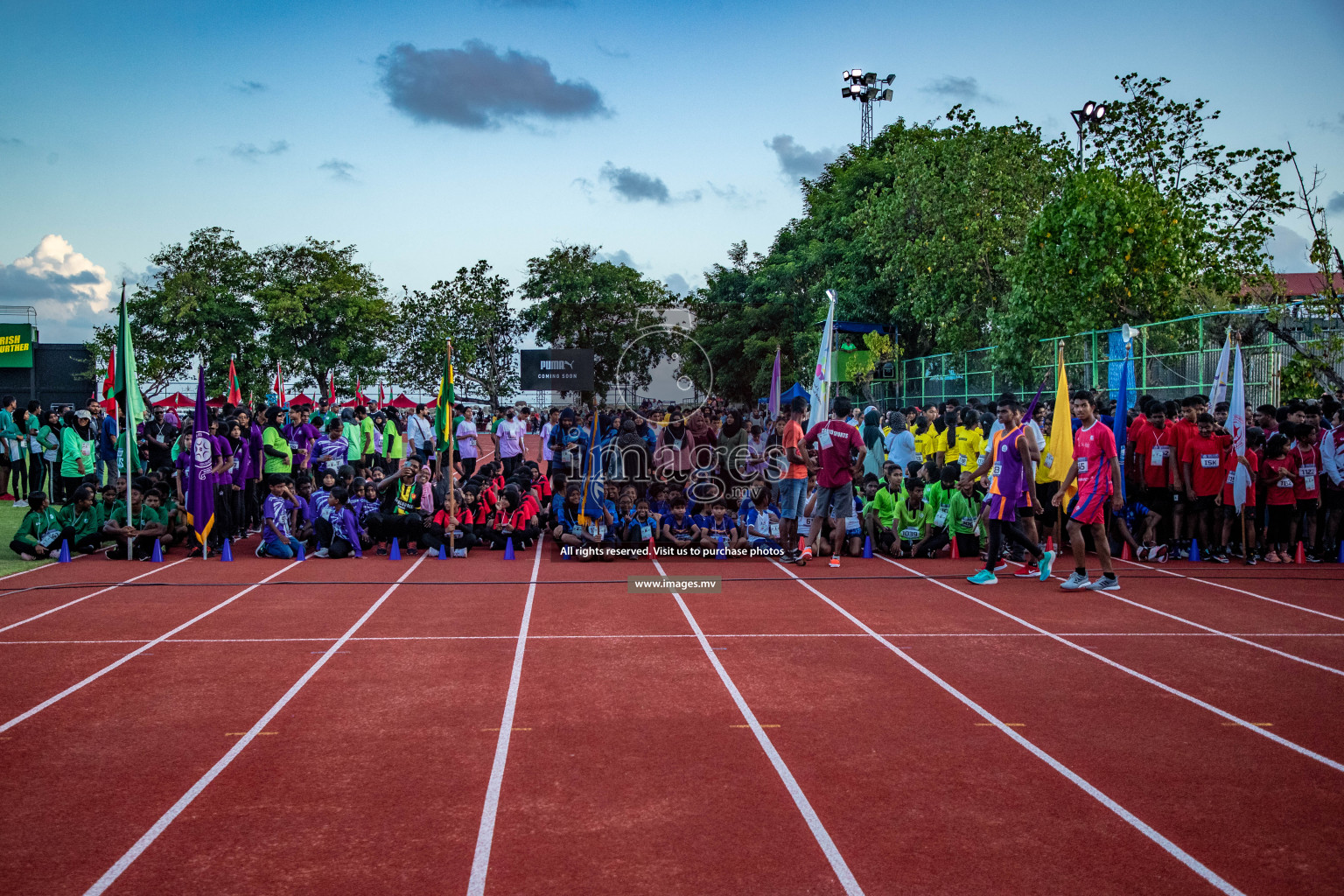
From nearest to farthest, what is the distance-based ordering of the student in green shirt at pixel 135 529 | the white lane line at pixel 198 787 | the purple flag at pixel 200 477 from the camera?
the white lane line at pixel 198 787
the purple flag at pixel 200 477
the student in green shirt at pixel 135 529

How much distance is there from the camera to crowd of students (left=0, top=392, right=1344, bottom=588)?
10641 millimetres

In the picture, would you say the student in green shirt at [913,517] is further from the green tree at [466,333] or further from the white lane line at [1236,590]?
the green tree at [466,333]

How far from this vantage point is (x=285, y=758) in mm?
5082

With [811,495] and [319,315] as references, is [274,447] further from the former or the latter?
[319,315]

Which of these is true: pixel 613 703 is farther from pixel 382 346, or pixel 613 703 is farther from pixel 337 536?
pixel 382 346

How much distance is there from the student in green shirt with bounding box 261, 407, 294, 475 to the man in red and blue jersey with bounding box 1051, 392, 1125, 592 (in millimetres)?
10157

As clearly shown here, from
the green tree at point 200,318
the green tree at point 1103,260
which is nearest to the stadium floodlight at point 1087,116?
the green tree at point 1103,260

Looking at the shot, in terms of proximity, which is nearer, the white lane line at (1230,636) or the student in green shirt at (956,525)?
the white lane line at (1230,636)

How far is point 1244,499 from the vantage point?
11.3m

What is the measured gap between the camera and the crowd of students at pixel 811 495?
10.6 m

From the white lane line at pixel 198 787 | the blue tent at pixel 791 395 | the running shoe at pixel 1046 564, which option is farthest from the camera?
the blue tent at pixel 791 395

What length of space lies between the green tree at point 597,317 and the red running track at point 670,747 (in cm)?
3338

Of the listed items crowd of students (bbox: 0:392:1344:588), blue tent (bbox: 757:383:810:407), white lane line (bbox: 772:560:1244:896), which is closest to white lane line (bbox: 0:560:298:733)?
crowd of students (bbox: 0:392:1344:588)

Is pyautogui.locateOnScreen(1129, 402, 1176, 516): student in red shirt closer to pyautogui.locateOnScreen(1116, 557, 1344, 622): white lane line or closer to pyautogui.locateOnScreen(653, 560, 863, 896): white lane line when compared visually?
pyautogui.locateOnScreen(1116, 557, 1344, 622): white lane line
